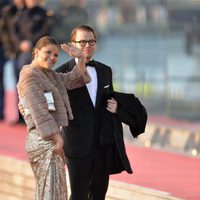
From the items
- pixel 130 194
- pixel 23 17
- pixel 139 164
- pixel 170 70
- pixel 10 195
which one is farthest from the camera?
pixel 170 70

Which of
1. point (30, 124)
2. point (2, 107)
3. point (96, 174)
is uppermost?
point (30, 124)

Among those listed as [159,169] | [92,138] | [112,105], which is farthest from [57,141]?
[159,169]

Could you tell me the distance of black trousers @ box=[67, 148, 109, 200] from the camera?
725 centimetres

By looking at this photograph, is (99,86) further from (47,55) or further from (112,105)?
(47,55)

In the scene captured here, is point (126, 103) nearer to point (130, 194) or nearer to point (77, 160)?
point (77, 160)

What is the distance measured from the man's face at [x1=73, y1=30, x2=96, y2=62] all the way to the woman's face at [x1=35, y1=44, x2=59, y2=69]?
238 millimetres

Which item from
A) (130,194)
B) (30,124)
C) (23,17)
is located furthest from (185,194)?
(23,17)

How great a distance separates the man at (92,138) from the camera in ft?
23.7

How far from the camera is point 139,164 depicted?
1084cm

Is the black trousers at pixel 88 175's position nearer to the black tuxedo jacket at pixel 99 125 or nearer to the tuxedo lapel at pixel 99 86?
the black tuxedo jacket at pixel 99 125

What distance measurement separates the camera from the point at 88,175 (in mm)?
7281

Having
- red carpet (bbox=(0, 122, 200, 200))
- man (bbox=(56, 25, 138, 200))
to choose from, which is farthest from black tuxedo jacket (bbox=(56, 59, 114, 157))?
red carpet (bbox=(0, 122, 200, 200))

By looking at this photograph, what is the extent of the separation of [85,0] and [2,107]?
4662 millimetres

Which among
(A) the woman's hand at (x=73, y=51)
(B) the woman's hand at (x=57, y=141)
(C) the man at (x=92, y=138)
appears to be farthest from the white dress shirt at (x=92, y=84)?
(B) the woman's hand at (x=57, y=141)
